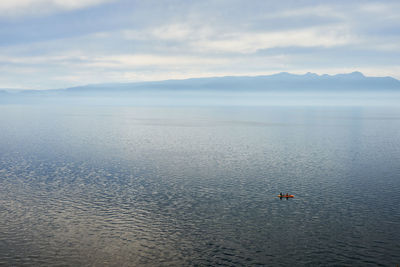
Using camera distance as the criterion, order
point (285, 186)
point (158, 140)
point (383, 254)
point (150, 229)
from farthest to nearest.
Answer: point (158, 140) → point (285, 186) → point (150, 229) → point (383, 254)

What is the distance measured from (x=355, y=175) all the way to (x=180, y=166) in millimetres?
45123

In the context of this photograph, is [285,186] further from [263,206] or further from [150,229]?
[150,229]

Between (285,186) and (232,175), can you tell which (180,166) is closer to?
(232,175)

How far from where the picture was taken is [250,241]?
50125 millimetres

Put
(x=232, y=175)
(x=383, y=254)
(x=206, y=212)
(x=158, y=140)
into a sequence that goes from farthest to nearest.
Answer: (x=158, y=140)
(x=232, y=175)
(x=206, y=212)
(x=383, y=254)

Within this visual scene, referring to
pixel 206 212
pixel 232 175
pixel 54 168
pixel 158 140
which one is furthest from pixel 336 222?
pixel 158 140

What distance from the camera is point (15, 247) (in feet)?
156

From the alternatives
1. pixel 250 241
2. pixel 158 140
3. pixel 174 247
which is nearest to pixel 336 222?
pixel 250 241

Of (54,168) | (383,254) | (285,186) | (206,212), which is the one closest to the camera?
(383,254)

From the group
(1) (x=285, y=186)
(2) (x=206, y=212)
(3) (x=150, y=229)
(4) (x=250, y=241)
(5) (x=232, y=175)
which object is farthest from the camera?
(5) (x=232, y=175)

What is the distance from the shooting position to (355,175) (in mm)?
90188

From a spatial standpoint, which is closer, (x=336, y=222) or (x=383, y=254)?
(x=383, y=254)

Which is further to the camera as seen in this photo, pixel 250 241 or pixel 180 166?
pixel 180 166

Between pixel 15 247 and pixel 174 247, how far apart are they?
67.7 ft
